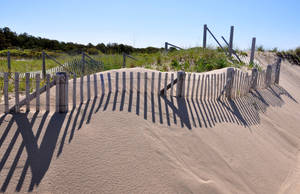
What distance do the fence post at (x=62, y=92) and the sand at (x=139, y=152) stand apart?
14 centimetres

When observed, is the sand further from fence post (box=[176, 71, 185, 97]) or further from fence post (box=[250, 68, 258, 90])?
fence post (box=[250, 68, 258, 90])

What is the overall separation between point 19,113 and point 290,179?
197 inches

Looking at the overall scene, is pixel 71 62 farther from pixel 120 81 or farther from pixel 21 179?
pixel 21 179

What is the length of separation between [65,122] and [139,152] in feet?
4.30

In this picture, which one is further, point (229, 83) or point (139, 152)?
point (229, 83)

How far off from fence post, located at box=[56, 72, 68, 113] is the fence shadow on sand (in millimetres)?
139

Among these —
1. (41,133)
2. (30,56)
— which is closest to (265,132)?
(41,133)

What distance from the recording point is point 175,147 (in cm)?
440

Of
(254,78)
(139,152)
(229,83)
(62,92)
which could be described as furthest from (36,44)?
(139,152)

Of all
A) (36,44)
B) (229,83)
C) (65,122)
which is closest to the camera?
(65,122)

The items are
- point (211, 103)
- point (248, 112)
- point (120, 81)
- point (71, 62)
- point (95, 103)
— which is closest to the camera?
point (95, 103)

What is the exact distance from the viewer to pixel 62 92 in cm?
457

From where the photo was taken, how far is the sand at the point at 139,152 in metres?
3.43

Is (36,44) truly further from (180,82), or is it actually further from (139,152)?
(139,152)
